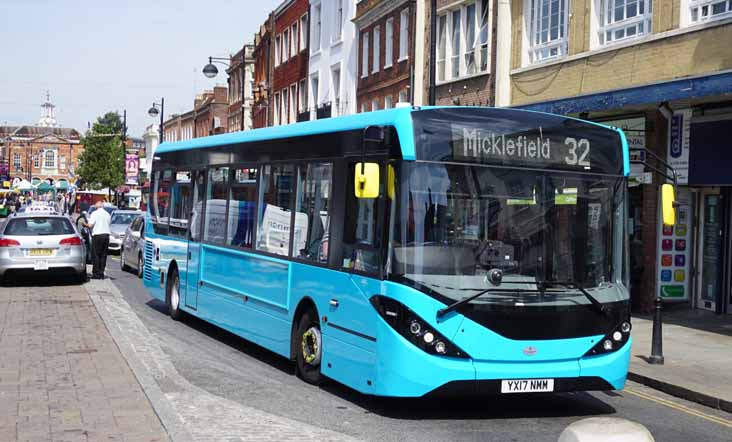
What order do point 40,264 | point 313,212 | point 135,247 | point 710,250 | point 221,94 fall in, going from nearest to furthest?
point 313,212 < point 710,250 < point 40,264 < point 135,247 < point 221,94

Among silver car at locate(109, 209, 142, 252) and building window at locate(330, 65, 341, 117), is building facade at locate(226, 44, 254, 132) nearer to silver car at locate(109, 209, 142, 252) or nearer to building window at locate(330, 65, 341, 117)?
building window at locate(330, 65, 341, 117)

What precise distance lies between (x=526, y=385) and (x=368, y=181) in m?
2.27

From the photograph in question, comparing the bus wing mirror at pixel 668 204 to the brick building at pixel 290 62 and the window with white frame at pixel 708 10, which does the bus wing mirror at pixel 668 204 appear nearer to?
the window with white frame at pixel 708 10

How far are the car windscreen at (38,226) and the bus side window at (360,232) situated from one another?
496 inches

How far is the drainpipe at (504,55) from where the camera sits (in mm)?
23719

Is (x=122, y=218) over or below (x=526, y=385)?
over

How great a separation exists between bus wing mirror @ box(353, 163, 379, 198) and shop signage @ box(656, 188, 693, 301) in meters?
11.7

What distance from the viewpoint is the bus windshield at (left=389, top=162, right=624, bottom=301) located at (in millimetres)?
8125

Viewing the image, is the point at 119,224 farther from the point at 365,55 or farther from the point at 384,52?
the point at 365,55

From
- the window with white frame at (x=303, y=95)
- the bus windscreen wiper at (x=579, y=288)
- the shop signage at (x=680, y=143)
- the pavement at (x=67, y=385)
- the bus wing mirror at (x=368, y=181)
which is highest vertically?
the window with white frame at (x=303, y=95)

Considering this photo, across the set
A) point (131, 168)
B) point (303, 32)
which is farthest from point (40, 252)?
point (131, 168)

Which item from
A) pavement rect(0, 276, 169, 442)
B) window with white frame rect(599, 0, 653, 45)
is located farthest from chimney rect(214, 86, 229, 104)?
pavement rect(0, 276, 169, 442)

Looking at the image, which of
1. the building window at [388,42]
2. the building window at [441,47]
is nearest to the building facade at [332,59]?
the building window at [388,42]

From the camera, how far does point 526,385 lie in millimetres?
8289
